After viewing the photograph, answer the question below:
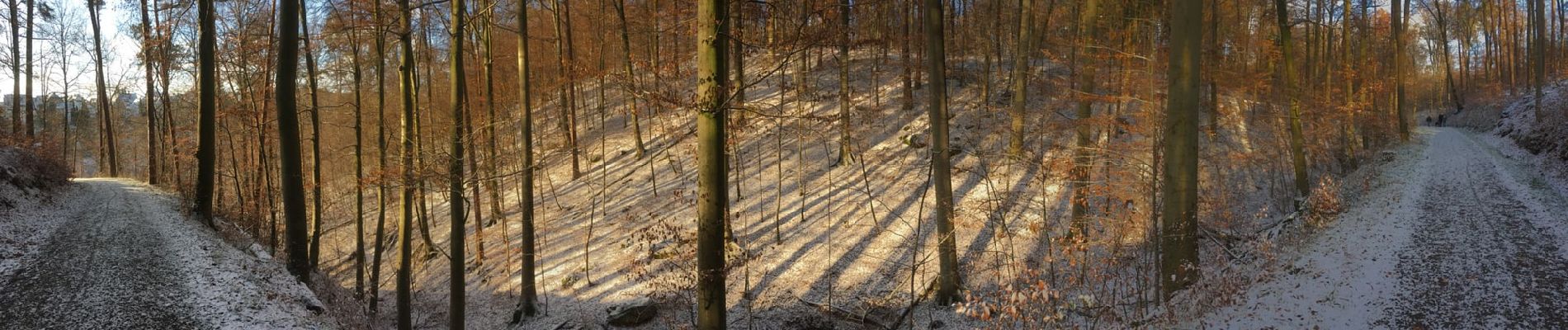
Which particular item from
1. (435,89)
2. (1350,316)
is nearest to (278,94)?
(1350,316)

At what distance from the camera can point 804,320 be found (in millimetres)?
11453

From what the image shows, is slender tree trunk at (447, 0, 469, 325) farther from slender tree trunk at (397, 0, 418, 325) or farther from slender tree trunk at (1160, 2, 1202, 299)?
slender tree trunk at (1160, 2, 1202, 299)

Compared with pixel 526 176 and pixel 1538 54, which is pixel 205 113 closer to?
pixel 526 176

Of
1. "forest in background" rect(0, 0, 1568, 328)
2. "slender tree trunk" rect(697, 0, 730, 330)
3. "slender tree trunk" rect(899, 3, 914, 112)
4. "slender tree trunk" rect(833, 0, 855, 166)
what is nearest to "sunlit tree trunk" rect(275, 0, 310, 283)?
"forest in background" rect(0, 0, 1568, 328)

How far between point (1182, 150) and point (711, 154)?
6.84m

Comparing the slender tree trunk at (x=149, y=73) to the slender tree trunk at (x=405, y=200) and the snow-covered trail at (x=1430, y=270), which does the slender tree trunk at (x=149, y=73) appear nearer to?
the slender tree trunk at (x=405, y=200)

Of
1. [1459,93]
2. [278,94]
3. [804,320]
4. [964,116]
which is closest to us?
[278,94]

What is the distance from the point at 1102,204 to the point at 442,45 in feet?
64.6

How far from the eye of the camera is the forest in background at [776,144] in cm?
932

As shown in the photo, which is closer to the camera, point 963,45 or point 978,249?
point 978,249

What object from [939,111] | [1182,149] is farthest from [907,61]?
[1182,149]

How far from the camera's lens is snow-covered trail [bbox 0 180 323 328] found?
6254 millimetres

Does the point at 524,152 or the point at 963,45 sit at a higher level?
the point at 963,45

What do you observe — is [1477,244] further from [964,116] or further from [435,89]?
[435,89]
